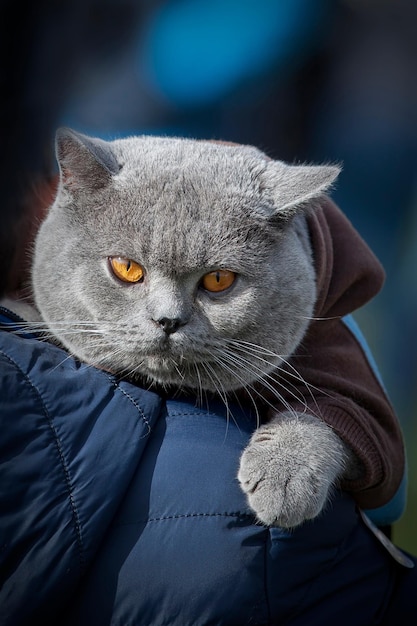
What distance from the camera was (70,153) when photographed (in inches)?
51.4

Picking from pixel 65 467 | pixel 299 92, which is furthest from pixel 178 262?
pixel 299 92

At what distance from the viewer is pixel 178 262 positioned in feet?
4.07

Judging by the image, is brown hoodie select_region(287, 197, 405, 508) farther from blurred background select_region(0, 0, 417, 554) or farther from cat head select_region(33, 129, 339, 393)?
blurred background select_region(0, 0, 417, 554)

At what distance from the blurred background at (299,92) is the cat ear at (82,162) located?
4.47 ft

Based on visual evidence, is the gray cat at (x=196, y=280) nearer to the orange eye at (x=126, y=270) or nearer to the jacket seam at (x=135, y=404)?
the orange eye at (x=126, y=270)

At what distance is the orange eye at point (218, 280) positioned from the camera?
1286 mm

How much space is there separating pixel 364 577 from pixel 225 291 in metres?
0.60

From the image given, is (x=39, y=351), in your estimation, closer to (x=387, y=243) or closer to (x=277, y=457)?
(x=277, y=457)

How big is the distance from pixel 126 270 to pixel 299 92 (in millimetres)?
2374

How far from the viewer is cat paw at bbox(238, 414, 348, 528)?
1.18 meters

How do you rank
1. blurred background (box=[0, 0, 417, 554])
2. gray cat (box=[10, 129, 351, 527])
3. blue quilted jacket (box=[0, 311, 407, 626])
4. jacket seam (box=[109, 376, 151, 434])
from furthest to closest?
blurred background (box=[0, 0, 417, 554]) < gray cat (box=[10, 129, 351, 527]) < jacket seam (box=[109, 376, 151, 434]) < blue quilted jacket (box=[0, 311, 407, 626])

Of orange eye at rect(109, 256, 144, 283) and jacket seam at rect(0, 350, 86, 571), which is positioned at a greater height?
orange eye at rect(109, 256, 144, 283)

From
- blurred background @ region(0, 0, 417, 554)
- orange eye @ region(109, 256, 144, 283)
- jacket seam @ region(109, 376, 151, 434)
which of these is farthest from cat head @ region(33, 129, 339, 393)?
blurred background @ region(0, 0, 417, 554)

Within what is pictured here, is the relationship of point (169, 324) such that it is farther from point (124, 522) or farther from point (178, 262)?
point (124, 522)
